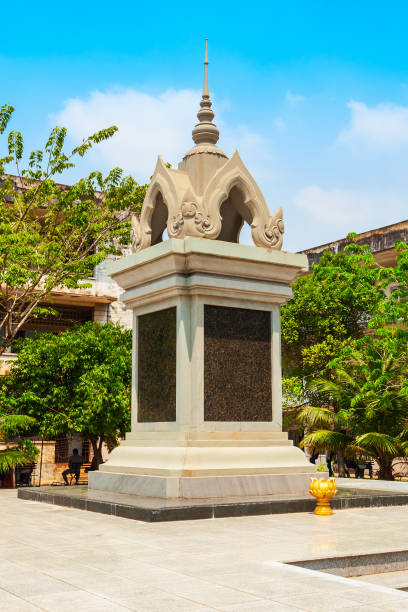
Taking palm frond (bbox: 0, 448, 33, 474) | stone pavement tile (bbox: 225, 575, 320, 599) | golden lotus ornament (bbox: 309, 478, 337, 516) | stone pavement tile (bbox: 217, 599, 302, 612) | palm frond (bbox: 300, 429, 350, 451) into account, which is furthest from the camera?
palm frond (bbox: 300, 429, 350, 451)

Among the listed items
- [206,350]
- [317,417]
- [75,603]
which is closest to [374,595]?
[75,603]

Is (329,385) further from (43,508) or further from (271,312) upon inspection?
(43,508)

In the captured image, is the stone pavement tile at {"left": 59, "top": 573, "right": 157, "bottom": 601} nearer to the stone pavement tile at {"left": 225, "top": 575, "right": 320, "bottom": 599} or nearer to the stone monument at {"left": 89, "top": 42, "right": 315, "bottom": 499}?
the stone pavement tile at {"left": 225, "top": 575, "right": 320, "bottom": 599}

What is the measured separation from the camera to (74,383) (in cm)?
2414

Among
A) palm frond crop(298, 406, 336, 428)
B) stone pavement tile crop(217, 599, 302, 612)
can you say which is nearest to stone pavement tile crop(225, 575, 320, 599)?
stone pavement tile crop(217, 599, 302, 612)

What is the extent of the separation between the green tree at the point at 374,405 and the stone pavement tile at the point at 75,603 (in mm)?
16087

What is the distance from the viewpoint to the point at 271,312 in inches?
441

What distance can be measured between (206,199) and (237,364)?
8.41 feet

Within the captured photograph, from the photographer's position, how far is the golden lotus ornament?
29.4 feet

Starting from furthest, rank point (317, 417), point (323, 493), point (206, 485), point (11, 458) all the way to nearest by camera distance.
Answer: point (317, 417)
point (11, 458)
point (206, 485)
point (323, 493)

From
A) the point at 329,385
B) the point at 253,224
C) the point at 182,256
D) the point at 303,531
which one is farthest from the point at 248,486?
the point at 329,385

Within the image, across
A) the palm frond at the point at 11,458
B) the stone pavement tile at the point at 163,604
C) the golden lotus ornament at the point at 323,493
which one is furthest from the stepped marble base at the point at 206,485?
the palm frond at the point at 11,458

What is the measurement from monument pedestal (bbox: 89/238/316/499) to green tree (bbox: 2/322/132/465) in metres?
11.8

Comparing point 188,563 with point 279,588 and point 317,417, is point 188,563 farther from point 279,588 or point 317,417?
point 317,417
